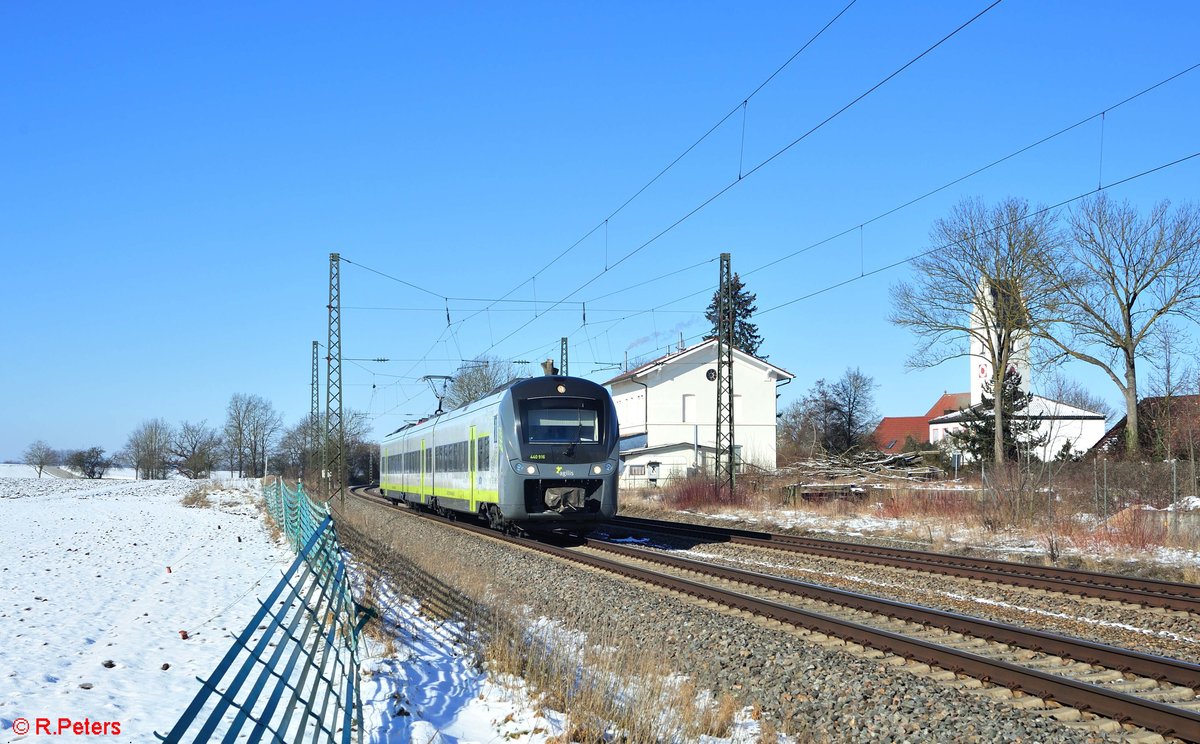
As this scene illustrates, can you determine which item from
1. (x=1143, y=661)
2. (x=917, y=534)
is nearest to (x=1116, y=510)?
(x=917, y=534)

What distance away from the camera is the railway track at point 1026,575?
11398 millimetres

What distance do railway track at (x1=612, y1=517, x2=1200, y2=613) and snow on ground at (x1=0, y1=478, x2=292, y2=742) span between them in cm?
923

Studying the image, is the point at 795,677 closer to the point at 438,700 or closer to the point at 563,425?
the point at 438,700

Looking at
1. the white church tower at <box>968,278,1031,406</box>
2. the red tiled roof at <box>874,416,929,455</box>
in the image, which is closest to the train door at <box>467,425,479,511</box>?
the white church tower at <box>968,278,1031,406</box>

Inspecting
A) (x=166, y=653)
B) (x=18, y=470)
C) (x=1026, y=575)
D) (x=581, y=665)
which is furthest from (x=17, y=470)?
(x=581, y=665)

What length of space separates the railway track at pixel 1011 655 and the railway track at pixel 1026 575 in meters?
2.82

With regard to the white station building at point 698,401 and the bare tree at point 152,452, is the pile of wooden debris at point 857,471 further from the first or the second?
the bare tree at point 152,452

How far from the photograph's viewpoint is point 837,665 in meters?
8.07

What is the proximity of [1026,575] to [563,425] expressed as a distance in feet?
29.8

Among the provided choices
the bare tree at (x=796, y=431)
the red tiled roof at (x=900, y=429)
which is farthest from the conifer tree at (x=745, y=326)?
the red tiled roof at (x=900, y=429)

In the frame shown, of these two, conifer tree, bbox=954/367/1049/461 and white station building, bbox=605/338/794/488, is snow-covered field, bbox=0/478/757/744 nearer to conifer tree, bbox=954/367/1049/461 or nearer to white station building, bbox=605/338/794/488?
conifer tree, bbox=954/367/1049/461

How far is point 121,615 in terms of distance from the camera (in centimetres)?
1163

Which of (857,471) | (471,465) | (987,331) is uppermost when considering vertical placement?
(987,331)

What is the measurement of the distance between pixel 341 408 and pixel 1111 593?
95.2 ft
